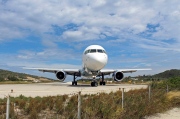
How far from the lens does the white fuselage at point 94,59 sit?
1093 inches

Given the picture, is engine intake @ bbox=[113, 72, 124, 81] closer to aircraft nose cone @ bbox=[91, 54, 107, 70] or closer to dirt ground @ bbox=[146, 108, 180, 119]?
aircraft nose cone @ bbox=[91, 54, 107, 70]

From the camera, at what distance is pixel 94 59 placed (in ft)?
90.7

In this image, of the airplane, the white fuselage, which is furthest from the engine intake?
the white fuselage

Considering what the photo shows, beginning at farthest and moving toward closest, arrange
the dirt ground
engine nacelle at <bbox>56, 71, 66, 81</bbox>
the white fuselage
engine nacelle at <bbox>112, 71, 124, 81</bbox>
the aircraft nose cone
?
engine nacelle at <bbox>112, 71, 124, 81</bbox>, engine nacelle at <bbox>56, 71, 66, 81</bbox>, the white fuselage, the aircraft nose cone, the dirt ground

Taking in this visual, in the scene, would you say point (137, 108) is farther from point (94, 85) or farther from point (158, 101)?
point (94, 85)

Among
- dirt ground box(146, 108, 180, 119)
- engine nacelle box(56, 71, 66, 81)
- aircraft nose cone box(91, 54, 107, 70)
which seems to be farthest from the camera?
engine nacelle box(56, 71, 66, 81)

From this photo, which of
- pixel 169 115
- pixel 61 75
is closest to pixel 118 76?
pixel 61 75

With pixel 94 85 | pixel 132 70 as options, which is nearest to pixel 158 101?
pixel 94 85

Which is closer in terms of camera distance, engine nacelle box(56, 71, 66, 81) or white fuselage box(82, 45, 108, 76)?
white fuselage box(82, 45, 108, 76)

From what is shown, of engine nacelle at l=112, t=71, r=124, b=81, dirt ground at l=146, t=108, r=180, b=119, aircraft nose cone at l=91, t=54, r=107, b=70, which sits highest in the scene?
aircraft nose cone at l=91, t=54, r=107, b=70

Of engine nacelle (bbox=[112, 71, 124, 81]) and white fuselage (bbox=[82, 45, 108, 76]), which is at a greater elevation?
white fuselage (bbox=[82, 45, 108, 76])

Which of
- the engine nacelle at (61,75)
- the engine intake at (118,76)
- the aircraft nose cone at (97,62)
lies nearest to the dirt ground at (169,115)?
the aircraft nose cone at (97,62)

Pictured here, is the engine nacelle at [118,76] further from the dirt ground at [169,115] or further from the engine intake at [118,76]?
the dirt ground at [169,115]

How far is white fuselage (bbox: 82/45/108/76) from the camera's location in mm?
27766
